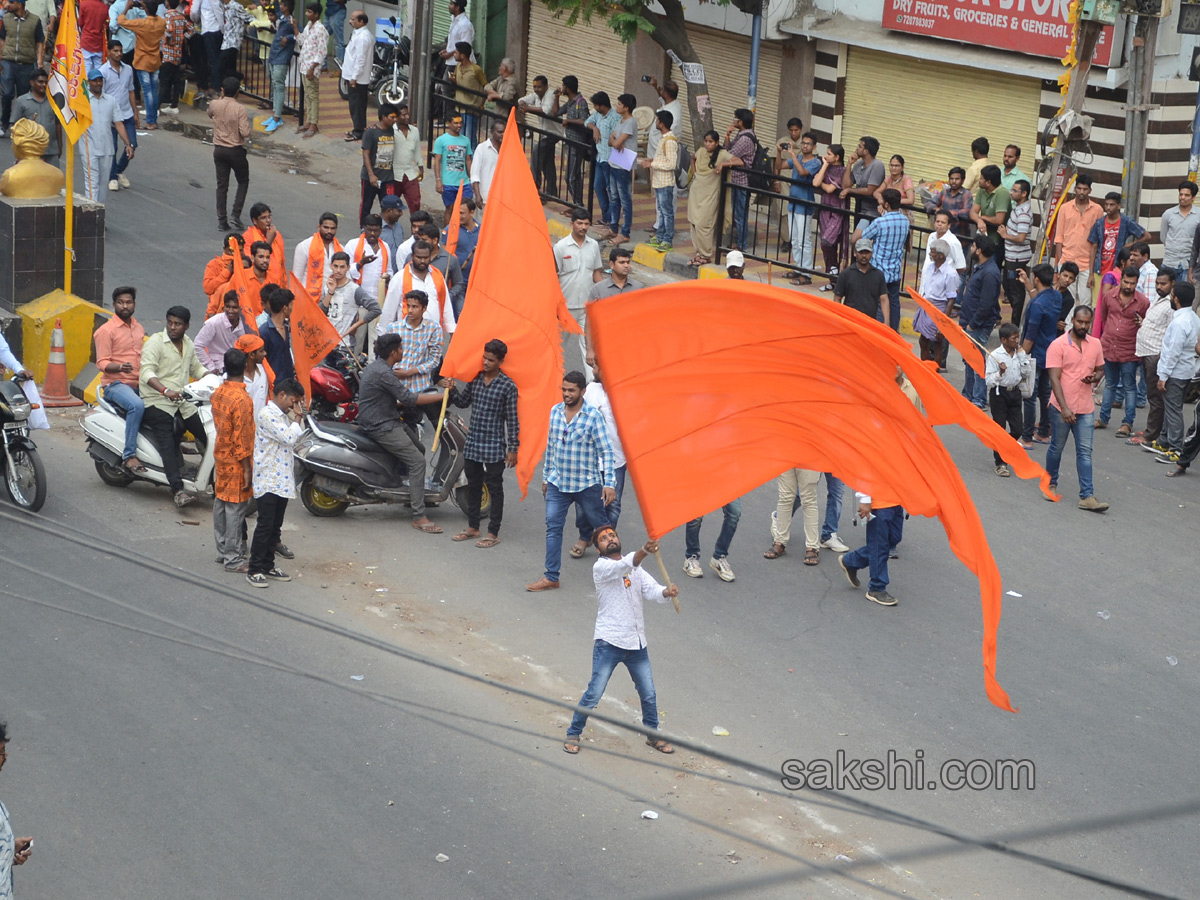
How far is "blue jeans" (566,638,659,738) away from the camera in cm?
820

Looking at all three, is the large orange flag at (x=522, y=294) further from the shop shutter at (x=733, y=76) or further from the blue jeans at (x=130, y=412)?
the shop shutter at (x=733, y=76)

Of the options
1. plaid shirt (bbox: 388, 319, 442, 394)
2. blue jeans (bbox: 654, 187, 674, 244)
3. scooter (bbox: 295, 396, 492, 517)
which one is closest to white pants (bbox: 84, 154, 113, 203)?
blue jeans (bbox: 654, 187, 674, 244)

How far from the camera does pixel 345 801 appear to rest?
24.8ft

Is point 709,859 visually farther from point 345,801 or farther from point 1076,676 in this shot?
point 1076,676

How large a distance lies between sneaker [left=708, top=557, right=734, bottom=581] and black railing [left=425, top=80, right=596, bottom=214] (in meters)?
9.19

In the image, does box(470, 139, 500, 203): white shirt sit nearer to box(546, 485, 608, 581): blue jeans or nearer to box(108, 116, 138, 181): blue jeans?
box(108, 116, 138, 181): blue jeans

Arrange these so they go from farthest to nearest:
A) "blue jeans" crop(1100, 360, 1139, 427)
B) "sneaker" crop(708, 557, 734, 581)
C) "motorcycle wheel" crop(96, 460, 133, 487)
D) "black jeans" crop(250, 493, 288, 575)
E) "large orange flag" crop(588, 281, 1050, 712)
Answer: "blue jeans" crop(1100, 360, 1139, 427) < "motorcycle wheel" crop(96, 460, 133, 487) < "sneaker" crop(708, 557, 734, 581) < "black jeans" crop(250, 493, 288, 575) < "large orange flag" crop(588, 281, 1050, 712)

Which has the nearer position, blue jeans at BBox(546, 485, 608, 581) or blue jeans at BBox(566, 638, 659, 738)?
blue jeans at BBox(566, 638, 659, 738)

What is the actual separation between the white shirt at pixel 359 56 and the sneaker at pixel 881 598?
1439 centimetres

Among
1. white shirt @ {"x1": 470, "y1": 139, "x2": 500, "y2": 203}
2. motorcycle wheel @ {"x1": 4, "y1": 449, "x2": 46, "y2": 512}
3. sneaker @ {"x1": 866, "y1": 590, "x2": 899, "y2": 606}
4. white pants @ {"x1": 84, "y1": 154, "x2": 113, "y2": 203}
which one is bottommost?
sneaker @ {"x1": 866, "y1": 590, "x2": 899, "y2": 606}

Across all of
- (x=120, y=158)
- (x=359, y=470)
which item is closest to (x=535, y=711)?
(x=359, y=470)

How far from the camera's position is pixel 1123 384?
14.2 metres

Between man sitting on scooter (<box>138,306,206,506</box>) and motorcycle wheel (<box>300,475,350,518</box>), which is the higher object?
man sitting on scooter (<box>138,306,206,506</box>)

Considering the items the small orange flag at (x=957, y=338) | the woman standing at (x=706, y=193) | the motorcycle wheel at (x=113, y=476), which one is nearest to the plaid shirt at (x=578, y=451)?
the motorcycle wheel at (x=113, y=476)
